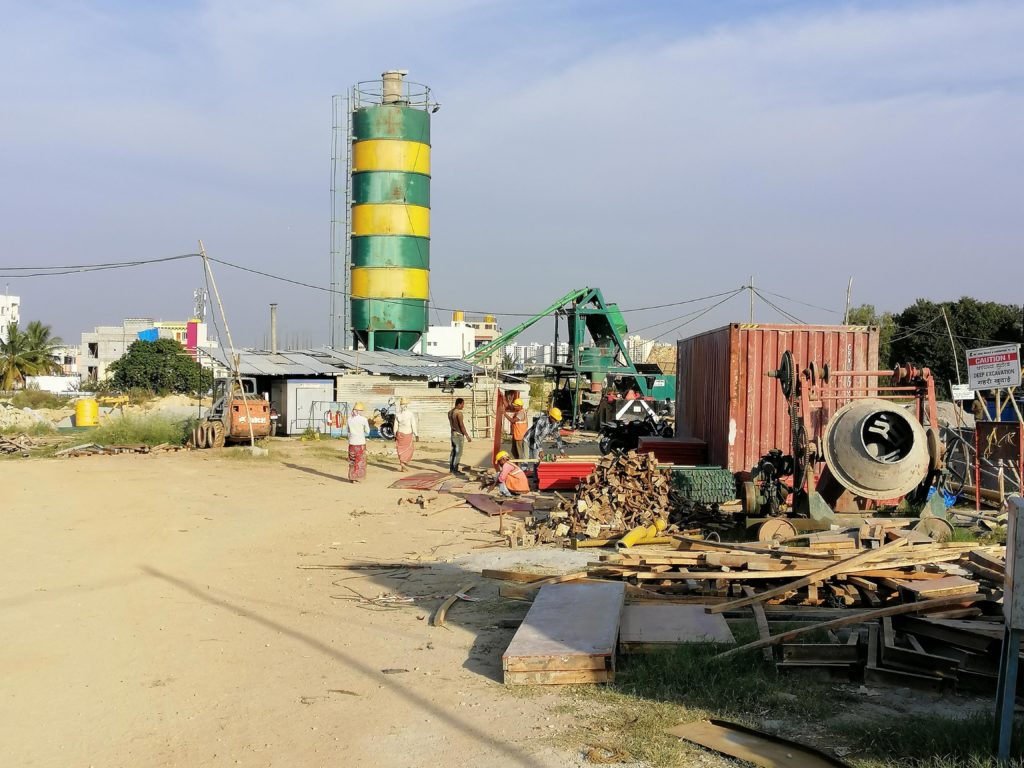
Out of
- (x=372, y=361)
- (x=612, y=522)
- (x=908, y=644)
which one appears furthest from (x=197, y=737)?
(x=372, y=361)

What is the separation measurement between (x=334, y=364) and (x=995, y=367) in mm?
25133

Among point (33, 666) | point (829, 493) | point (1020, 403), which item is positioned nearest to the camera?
point (33, 666)

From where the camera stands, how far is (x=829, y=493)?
40.8 feet

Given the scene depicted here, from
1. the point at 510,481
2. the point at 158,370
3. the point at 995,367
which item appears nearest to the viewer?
the point at 995,367

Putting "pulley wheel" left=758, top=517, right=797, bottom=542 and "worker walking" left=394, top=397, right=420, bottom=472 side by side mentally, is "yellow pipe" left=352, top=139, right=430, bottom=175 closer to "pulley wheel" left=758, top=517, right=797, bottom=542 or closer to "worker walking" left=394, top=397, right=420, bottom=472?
"worker walking" left=394, top=397, right=420, bottom=472

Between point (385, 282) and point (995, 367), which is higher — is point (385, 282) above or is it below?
above

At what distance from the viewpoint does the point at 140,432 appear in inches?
1121

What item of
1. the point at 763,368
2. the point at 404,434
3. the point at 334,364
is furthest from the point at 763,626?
the point at 334,364

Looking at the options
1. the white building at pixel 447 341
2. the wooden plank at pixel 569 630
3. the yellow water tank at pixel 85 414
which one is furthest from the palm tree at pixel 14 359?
the white building at pixel 447 341

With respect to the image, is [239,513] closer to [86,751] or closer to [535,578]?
[535,578]

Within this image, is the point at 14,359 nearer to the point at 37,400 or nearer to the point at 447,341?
the point at 37,400

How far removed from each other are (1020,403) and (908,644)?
23590mm

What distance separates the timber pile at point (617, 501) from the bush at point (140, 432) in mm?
17660

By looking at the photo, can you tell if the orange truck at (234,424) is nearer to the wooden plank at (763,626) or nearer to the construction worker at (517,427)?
the construction worker at (517,427)
